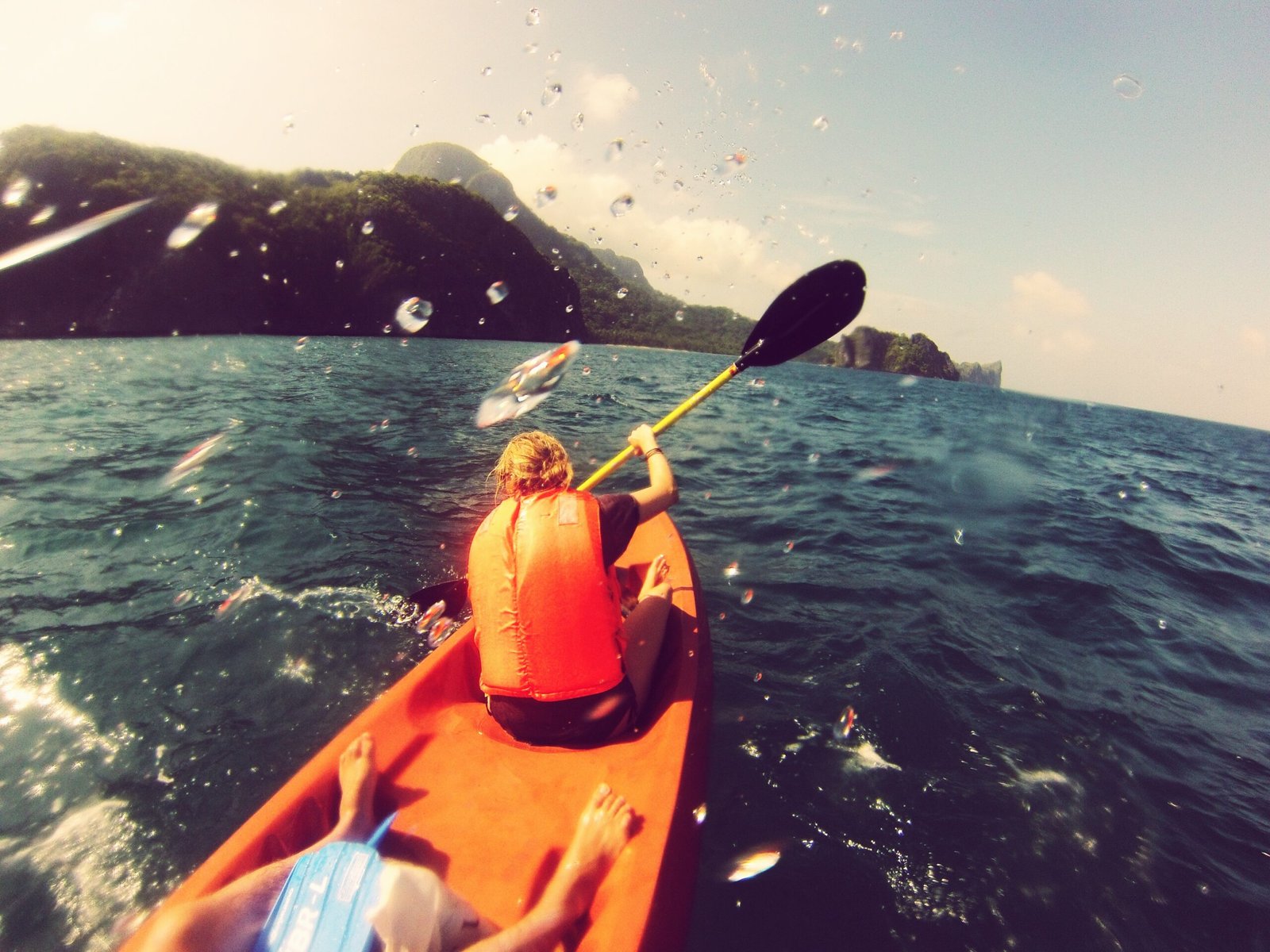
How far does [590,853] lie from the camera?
216cm

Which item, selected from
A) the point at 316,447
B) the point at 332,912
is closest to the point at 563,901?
the point at 332,912

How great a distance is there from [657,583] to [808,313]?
10.4 ft

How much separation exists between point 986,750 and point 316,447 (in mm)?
9396

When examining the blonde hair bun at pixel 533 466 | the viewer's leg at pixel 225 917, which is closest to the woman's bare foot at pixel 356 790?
the viewer's leg at pixel 225 917

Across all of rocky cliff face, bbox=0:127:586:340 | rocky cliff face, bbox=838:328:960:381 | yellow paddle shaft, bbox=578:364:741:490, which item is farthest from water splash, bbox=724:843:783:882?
rocky cliff face, bbox=838:328:960:381

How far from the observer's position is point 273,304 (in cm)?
4659

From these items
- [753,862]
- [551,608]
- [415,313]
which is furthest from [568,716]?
[415,313]

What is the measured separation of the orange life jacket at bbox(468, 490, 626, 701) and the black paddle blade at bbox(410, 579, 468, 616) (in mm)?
1852

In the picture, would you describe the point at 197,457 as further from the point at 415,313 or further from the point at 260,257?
the point at 260,257

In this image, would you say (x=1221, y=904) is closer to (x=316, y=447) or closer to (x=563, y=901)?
(x=563, y=901)

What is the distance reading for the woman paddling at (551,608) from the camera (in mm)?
2510

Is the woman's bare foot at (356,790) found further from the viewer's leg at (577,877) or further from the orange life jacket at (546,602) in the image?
the viewer's leg at (577,877)

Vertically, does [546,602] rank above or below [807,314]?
below

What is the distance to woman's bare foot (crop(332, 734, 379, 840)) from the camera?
2305 mm
